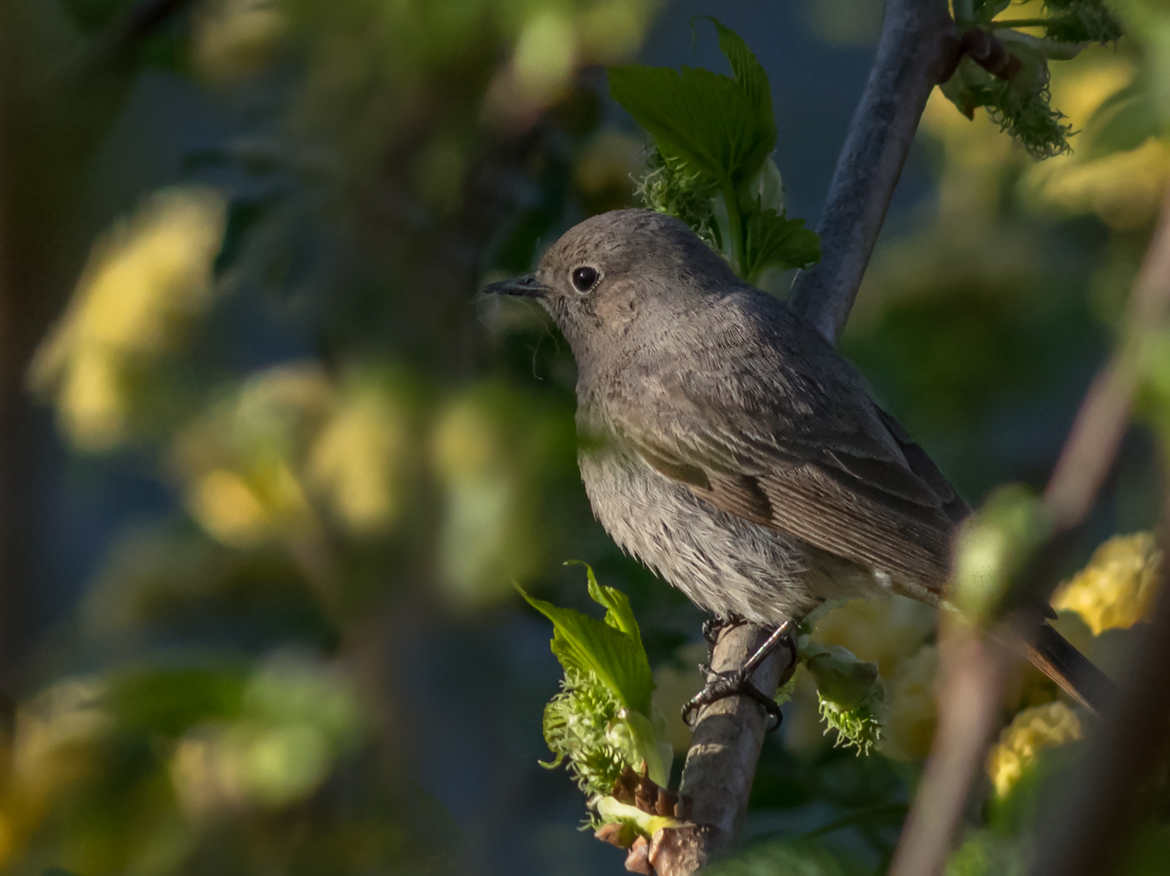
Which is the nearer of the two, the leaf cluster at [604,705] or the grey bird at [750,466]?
the leaf cluster at [604,705]

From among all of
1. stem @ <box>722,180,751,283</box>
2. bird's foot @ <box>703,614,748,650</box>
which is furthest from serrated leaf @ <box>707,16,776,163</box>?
bird's foot @ <box>703,614,748,650</box>

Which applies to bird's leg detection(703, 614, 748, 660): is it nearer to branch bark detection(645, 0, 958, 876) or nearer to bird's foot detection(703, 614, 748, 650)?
bird's foot detection(703, 614, 748, 650)

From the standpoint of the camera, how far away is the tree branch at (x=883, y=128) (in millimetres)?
2479

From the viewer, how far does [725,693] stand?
212 centimetres

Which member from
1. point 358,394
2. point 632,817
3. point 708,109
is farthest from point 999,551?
point 708,109

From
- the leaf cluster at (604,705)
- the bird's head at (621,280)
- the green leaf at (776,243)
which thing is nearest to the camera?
the leaf cluster at (604,705)

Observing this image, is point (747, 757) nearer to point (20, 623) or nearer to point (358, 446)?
point (358, 446)

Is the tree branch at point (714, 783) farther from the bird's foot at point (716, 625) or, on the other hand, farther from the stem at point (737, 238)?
the stem at point (737, 238)

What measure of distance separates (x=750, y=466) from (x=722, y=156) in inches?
28.8

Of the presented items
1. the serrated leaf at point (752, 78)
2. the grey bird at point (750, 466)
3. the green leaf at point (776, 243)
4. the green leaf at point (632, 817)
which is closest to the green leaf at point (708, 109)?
the serrated leaf at point (752, 78)

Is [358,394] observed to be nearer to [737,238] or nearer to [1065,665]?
[737,238]

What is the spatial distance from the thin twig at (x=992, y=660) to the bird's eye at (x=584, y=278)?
2.41m

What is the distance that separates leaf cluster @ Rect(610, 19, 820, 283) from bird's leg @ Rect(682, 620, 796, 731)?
65 cm

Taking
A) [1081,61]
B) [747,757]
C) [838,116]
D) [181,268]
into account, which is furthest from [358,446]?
[838,116]
